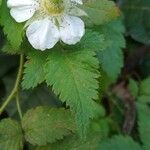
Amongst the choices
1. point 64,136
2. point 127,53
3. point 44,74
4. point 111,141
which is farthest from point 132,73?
point 44,74

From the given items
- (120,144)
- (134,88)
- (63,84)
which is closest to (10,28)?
(63,84)

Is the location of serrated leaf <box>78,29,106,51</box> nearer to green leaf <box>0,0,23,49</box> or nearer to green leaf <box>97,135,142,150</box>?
green leaf <box>0,0,23,49</box>

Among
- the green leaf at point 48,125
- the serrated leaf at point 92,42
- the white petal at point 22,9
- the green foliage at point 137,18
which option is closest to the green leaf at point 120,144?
the green foliage at point 137,18

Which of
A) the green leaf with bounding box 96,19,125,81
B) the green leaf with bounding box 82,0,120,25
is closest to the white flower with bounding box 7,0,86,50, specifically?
the green leaf with bounding box 82,0,120,25

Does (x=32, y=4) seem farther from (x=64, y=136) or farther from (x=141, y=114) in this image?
(x=141, y=114)

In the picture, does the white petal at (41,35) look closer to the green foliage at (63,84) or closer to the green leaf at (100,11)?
the green foliage at (63,84)
